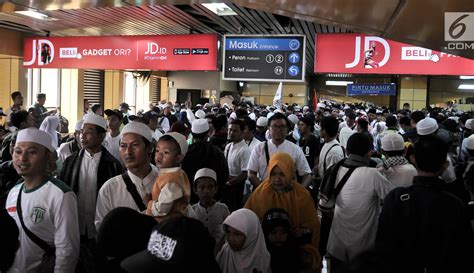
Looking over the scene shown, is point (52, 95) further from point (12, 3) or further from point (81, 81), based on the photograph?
point (12, 3)

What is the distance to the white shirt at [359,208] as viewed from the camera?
3240 millimetres

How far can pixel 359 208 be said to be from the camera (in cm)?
327

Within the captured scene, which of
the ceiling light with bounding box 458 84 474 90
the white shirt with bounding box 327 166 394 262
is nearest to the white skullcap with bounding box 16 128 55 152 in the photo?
the white shirt with bounding box 327 166 394 262

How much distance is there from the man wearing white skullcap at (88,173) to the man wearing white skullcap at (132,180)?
16.2 inches

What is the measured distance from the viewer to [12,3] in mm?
4945

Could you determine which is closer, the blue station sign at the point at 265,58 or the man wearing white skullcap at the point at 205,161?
the man wearing white skullcap at the point at 205,161

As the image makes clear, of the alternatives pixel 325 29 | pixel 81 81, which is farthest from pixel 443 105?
pixel 81 81

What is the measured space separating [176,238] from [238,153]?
11.9 feet

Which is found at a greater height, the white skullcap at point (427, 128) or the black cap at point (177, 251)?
the white skullcap at point (427, 128)

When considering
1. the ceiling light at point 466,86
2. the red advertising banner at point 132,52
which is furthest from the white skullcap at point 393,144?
the ceiling light at point 466,86

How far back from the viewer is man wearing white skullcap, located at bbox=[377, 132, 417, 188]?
11.7ft

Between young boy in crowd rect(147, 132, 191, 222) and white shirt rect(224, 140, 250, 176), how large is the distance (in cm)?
213

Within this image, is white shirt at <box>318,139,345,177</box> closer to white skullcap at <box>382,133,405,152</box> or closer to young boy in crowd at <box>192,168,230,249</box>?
white skullcap at <box>382,133,405,152</box>

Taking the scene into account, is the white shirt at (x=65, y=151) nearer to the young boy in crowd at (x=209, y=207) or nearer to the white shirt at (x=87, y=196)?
the white shirt at (x=87, y=196)
